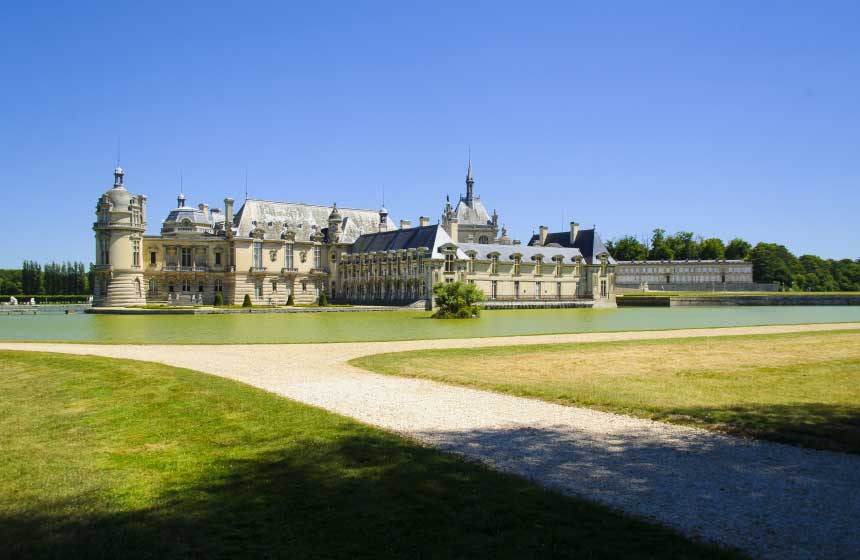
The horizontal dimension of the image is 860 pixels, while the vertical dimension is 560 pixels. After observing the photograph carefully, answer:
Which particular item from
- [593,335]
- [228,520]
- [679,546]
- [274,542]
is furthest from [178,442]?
[593,335]

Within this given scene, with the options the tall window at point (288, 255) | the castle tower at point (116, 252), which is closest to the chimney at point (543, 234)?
the tall window at point (288, 255)

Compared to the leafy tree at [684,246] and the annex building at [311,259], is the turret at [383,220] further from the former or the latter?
the leafy tree at [684,246]

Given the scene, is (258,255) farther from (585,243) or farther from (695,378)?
Answer: (695,378)

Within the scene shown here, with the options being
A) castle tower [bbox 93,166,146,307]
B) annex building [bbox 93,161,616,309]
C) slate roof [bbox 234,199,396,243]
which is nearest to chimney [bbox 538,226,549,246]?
annex building [bbox 93,161,616,309]

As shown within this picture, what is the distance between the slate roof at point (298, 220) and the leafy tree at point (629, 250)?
59.6m

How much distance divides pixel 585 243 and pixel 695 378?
64359mm

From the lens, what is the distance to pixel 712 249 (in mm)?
124625

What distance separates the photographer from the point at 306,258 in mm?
74625

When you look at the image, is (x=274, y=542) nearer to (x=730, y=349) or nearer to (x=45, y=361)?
(x=45, y=361)

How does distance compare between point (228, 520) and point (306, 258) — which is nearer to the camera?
point (228, 520)

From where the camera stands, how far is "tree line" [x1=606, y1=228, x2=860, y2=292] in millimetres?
117562

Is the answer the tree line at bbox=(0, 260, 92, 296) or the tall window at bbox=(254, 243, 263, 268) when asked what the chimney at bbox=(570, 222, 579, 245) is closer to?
the tall window at bbox=(254, 243, 263, 268)

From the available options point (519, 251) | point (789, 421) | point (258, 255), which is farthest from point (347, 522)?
point (258, 255)

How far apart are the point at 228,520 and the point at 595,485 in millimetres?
3577
